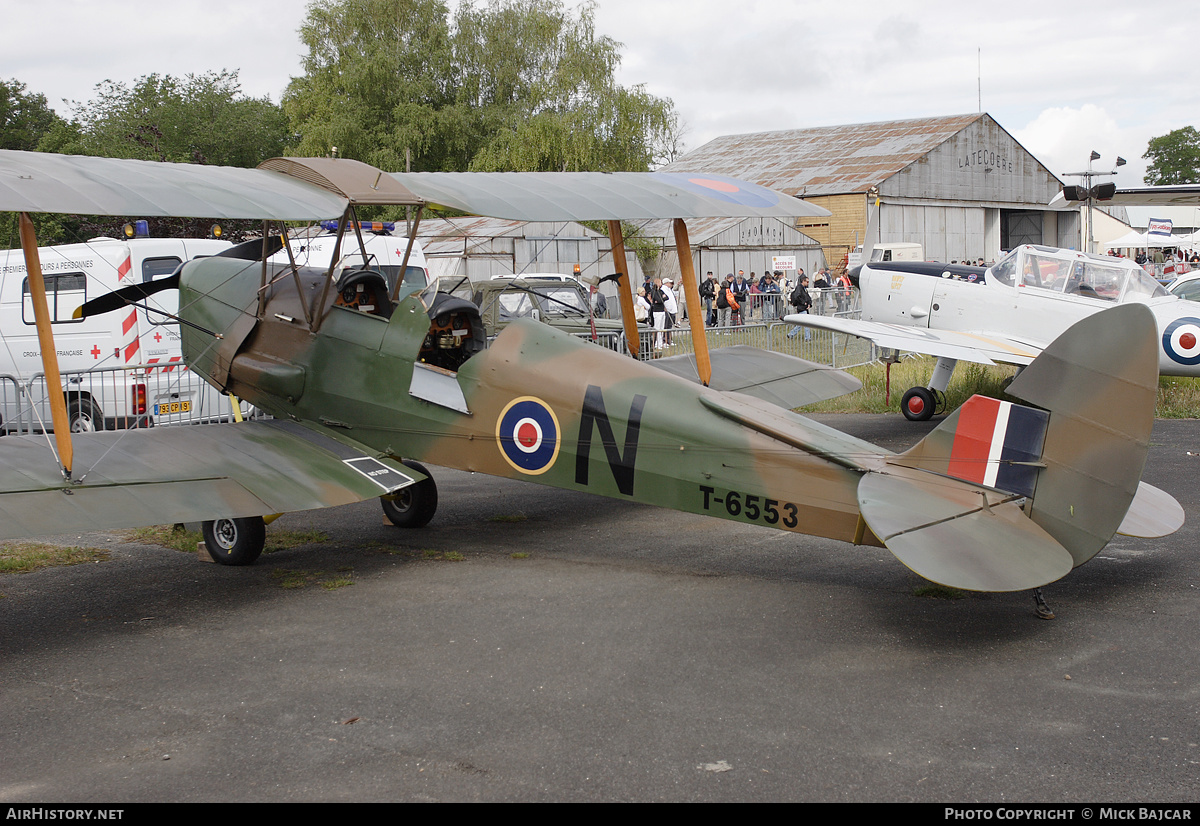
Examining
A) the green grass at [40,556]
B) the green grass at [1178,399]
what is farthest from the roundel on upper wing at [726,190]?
the green grass at [1178,399]

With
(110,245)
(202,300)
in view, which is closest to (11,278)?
(110,245)

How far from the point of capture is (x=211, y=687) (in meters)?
4.78

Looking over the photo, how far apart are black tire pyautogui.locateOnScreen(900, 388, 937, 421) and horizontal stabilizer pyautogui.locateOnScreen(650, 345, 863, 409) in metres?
3.14

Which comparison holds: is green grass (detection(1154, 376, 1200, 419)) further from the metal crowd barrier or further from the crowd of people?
the metal crowd barrier

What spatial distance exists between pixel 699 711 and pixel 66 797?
2.57 m

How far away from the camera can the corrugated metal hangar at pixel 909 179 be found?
38.2m

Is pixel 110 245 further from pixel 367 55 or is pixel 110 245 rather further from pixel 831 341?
pixel 367 55

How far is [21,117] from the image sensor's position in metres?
49.3

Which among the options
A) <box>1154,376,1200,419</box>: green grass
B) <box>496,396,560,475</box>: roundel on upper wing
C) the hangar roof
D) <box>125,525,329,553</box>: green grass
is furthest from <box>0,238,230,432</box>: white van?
the hangar roof

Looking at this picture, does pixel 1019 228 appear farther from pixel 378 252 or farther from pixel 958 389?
pixel 378 252

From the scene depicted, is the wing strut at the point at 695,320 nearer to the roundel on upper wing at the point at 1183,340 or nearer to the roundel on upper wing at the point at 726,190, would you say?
the roundel on upper wing at the point at 726,190

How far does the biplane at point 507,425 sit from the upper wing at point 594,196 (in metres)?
0.03

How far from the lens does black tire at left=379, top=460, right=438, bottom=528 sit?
315 inches

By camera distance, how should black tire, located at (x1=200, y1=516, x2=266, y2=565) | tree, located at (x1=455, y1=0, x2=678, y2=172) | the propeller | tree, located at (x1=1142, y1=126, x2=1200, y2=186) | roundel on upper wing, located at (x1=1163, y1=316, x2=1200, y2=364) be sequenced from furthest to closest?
tree, located at (x1=1142, y1=126, x2=1200, y2=186)
tree, located at (x1=455, y1=0, x2=678, y2=172)
roundel on upper wing, located at (x1=1163, y1=316, x2=1200, y2=364)
the propeller
black tire, located at (x1=200, y1=516, x2=266, y2=565)
